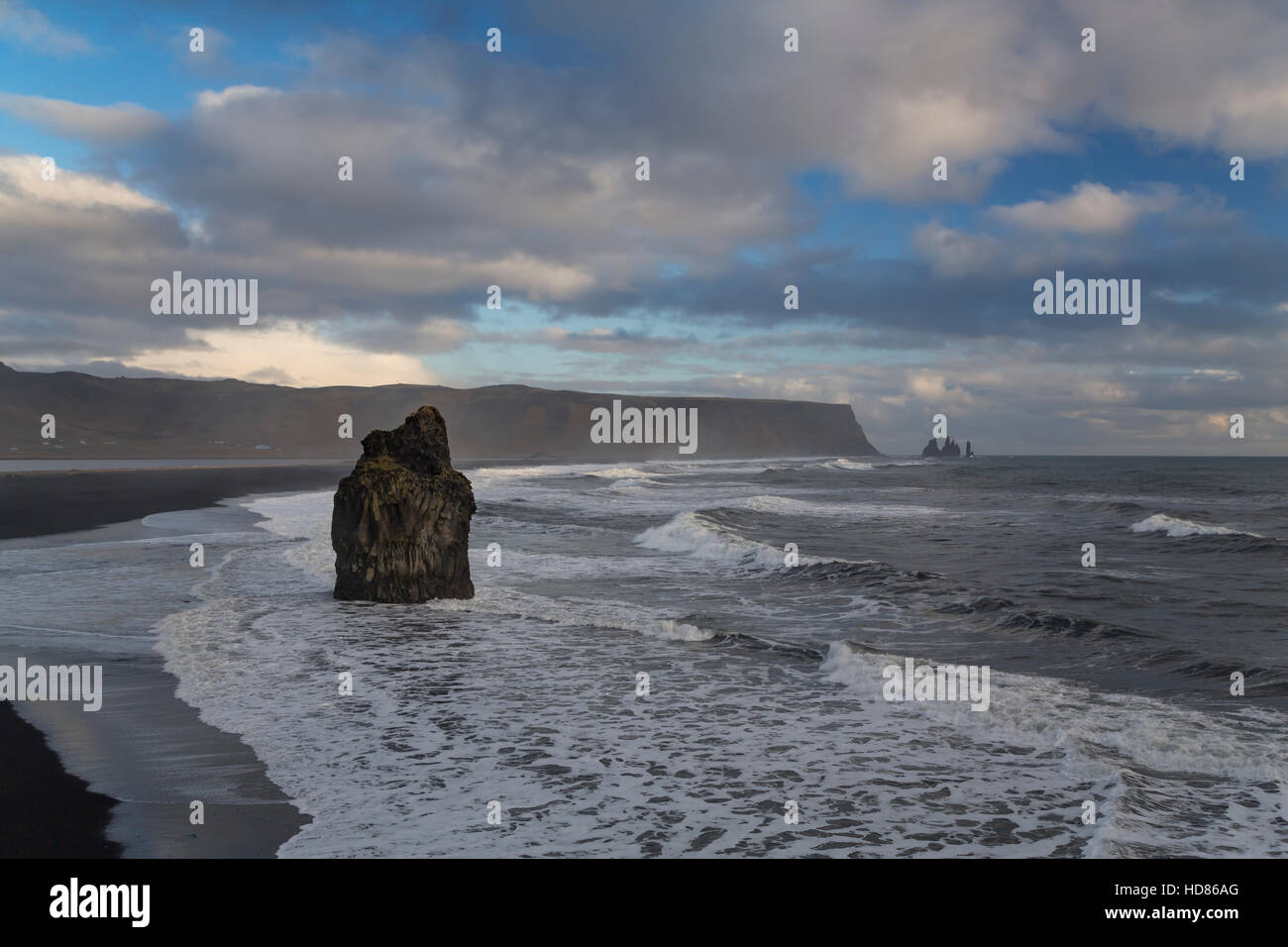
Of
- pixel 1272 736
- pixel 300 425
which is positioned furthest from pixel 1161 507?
pixel 300 425

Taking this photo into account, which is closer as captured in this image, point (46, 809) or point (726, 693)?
point (46, 809)

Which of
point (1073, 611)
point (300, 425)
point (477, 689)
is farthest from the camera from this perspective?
point (300, 425)

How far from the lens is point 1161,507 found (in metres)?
40.1

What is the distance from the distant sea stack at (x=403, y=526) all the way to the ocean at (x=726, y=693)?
2.38ft

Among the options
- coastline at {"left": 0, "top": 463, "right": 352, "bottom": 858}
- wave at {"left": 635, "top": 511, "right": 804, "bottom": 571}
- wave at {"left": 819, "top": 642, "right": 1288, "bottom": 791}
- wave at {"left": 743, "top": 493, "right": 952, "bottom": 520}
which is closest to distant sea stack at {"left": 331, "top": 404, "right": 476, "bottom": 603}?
coastline at {"left": 0, "top": 463, "right": 352, "bottom": 858}

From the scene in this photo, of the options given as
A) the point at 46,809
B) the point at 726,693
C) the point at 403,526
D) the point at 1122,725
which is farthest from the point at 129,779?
the point at 1122,725

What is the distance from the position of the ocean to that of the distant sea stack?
2.38ft

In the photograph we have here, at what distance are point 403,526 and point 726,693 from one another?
7330 millimetres

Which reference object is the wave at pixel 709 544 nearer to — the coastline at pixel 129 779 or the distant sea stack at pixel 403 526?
the distant sea stack at pixel 403 526

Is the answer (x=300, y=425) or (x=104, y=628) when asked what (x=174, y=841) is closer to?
(x=104, y=628)

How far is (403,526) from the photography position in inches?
555
